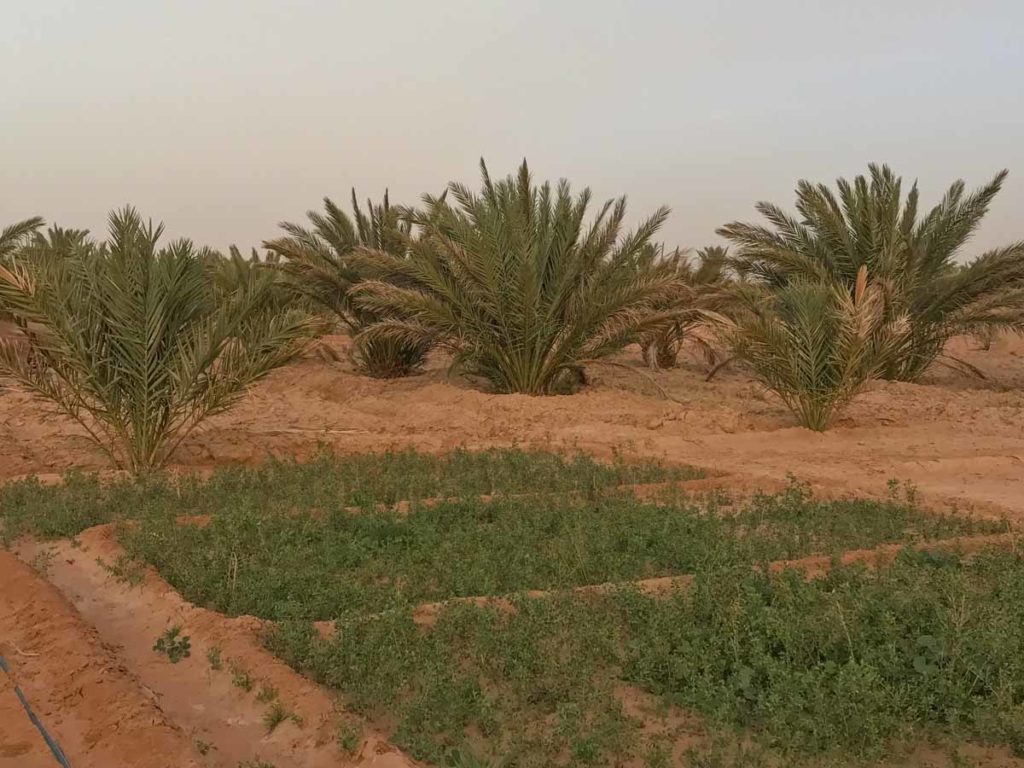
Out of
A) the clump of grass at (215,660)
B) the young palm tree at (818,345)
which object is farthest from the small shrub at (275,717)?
the young palm tree at (818,345)

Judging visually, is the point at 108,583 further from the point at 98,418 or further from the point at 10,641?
the point at 98,418

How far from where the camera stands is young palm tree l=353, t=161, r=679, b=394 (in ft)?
35.9

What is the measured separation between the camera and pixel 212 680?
3639mm

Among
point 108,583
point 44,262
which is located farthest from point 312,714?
point 44,262

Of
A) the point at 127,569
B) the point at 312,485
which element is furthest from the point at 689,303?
the point at 127,569

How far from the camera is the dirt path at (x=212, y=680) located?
307 centimetres

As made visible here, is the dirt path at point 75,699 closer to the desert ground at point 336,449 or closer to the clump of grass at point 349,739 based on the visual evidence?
the desert ground at point 336,449

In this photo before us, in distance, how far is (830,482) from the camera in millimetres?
7273

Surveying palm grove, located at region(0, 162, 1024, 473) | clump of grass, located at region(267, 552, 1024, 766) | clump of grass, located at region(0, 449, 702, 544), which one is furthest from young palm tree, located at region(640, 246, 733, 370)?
clump of grass, located at region(267, 552, 1024, 766)

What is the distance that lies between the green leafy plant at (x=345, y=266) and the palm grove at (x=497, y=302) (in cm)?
4

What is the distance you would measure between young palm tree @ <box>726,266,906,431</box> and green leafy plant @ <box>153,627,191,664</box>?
731 centimetres

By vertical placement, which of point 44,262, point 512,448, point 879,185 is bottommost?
point 512,448

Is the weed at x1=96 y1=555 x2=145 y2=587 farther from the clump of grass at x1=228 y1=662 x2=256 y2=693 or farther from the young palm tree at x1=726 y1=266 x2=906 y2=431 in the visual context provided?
the young palm tree at x1=726 y1=266 x2=906 y2=431

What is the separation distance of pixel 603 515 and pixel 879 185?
9.06m
